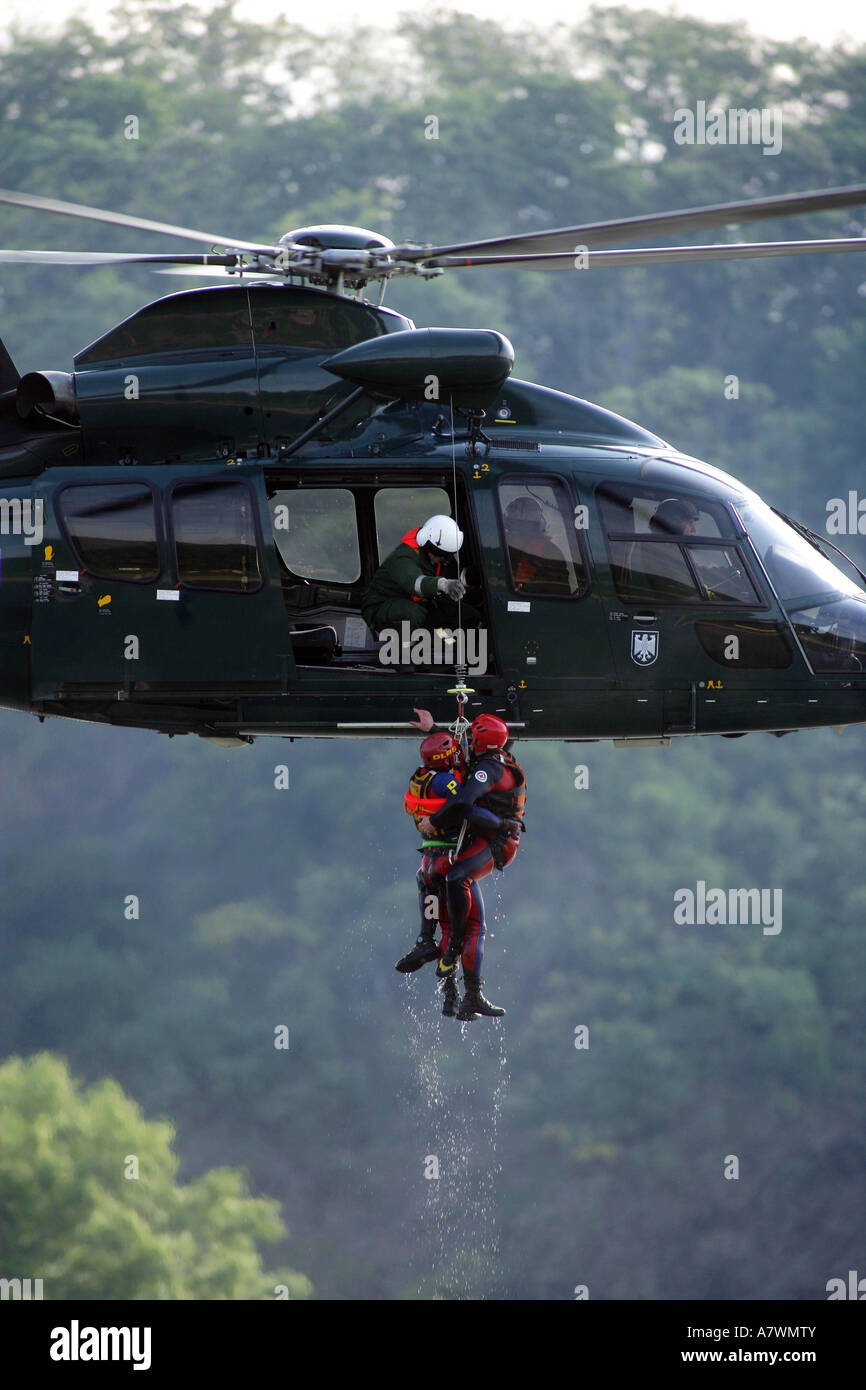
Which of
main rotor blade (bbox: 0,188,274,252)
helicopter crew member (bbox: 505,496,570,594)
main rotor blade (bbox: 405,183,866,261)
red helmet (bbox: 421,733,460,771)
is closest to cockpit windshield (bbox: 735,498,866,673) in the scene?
helicopter crew member (bbox: 505,496,570,594)

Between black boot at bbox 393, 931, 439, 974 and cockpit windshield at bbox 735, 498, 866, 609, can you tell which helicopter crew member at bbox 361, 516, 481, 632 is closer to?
cockpit windshield at bbox 735, 498, 866, 609

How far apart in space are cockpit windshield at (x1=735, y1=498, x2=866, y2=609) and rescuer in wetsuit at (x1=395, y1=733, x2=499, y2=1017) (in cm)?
219

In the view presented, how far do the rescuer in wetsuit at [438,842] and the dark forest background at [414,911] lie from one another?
24.3 meters

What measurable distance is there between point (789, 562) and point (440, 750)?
244 cm

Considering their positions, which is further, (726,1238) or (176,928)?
(176,928)

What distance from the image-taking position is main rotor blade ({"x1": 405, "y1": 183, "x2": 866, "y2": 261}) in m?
9.09

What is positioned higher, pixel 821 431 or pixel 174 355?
pixel 821 431

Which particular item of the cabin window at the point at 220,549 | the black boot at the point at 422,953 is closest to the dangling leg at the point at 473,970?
the black boot at the point at 422,953

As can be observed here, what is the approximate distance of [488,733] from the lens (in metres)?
10.3

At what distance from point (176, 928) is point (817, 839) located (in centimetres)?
1565
